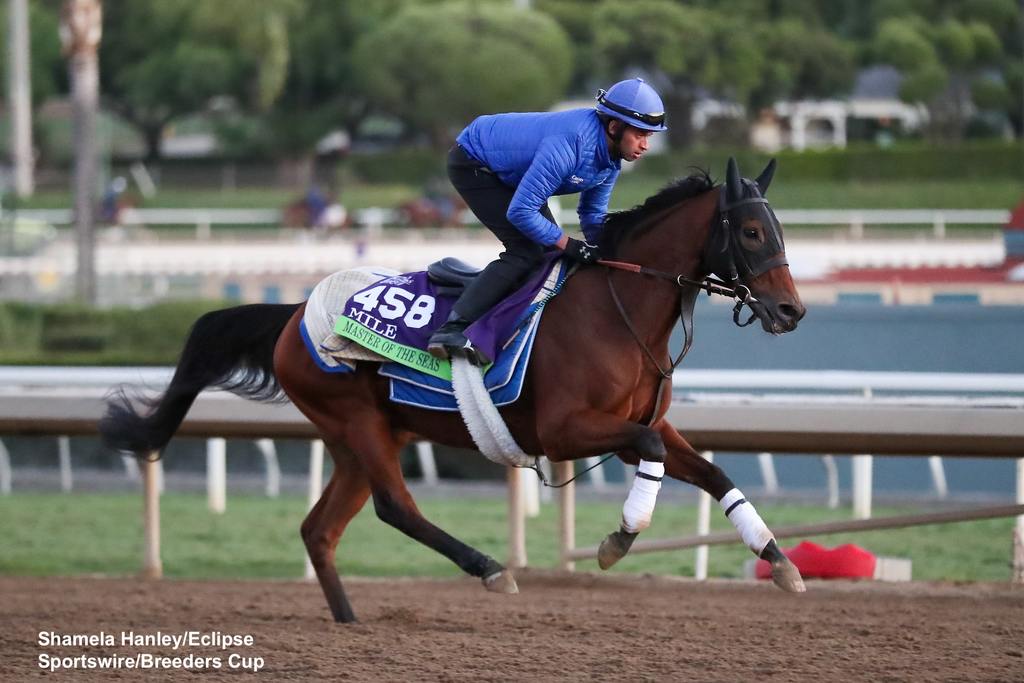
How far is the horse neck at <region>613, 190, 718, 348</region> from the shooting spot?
5297 millimetres

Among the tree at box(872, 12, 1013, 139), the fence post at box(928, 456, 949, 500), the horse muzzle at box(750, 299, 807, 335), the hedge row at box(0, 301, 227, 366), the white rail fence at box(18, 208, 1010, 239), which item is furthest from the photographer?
the tree at box(872, 12, 1013, 139)

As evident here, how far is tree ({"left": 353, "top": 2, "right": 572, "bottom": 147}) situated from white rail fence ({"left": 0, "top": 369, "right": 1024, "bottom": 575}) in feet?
92.9

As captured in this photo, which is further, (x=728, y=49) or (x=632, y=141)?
(x=728, y=49)

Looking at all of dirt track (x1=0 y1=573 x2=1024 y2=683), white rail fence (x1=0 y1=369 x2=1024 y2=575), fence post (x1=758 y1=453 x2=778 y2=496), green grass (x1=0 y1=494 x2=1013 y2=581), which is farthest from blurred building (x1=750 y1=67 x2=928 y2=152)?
dirt track (x1=0 y1=573 x2=1024 y2=683)

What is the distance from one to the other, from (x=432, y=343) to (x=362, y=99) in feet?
117

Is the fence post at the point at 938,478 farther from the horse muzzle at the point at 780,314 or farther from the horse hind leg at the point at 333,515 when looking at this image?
the horse muzzle at the point at 780,314

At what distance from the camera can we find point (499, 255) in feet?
17.6

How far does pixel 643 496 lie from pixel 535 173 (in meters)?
1.11

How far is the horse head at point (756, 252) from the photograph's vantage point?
5.04 m

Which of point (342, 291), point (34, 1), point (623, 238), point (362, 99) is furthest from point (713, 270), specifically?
point (34, 1)

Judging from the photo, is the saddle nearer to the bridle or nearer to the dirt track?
the bridle

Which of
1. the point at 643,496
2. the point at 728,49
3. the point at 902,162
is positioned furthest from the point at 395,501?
the point at 728,49

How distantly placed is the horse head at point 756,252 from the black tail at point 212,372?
189 centimetres

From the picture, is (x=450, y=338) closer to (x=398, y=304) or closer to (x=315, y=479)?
(x=398, y=304)
